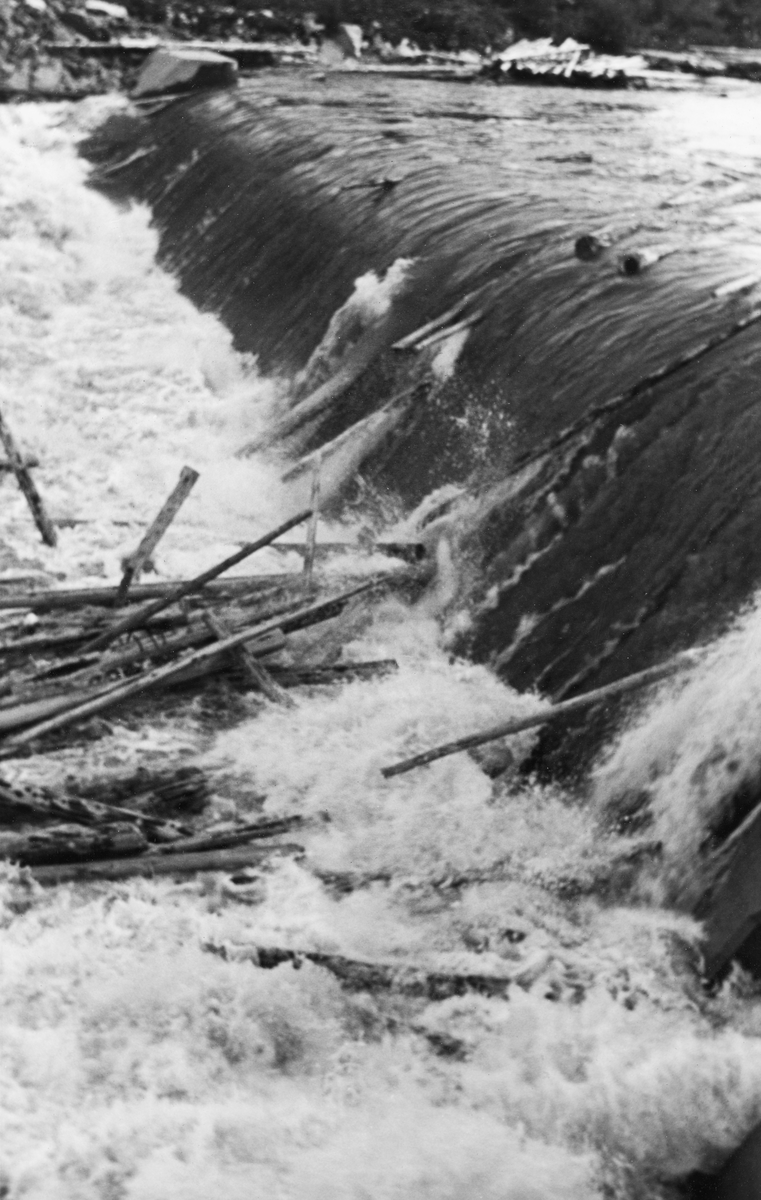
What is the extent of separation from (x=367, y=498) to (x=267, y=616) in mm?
2172

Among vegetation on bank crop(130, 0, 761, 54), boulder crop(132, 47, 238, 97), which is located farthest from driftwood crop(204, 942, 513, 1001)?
vegetation on bank crop(130, 0, 761, 54)

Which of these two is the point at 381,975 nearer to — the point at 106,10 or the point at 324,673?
the point at 324,673

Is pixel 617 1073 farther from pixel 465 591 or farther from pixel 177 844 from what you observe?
pixel 465 591

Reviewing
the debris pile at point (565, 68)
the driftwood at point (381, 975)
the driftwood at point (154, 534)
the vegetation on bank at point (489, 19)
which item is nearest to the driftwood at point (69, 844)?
the driftwood at point (381, 975)

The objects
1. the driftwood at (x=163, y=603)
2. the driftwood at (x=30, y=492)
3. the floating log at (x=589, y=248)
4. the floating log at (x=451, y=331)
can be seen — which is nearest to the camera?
the driftwood at (x=163, y=603)

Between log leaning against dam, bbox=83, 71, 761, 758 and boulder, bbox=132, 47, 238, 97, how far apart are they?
106 inches

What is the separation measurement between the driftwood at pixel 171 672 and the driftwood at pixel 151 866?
62 centimetres

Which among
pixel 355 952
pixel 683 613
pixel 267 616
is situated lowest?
pixel 355 952

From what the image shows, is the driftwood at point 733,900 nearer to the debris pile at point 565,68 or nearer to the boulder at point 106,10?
the debris pile at point 565,68

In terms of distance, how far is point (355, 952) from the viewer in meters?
4.69

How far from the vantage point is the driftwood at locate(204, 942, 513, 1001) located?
4.50 m

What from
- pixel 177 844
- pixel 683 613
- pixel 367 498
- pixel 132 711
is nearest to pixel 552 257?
pixel 367 498

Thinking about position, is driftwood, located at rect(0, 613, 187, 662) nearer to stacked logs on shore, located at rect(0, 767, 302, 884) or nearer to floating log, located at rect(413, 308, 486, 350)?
stacked logs on shore, located at rect(0, 767, 302, 884)

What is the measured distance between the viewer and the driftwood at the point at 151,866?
188 inches
